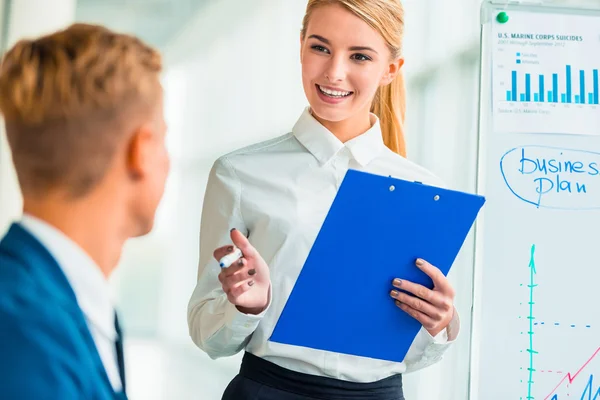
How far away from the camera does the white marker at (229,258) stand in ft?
4.50

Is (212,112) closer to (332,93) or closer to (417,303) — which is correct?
(332,93)

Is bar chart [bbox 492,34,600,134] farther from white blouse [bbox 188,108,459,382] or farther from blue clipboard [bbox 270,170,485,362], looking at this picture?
blue clipboard [bbox 270,170,485,362]

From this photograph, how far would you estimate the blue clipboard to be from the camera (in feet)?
5.10

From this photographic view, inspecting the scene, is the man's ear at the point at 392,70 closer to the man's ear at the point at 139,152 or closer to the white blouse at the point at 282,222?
the white blouse at the point at 282,222

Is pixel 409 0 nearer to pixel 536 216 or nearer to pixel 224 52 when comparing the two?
pixel 224 52

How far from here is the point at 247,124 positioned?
5.85m

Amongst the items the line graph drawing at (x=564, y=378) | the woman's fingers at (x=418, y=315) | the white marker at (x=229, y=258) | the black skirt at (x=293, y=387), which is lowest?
the line graph drawing at (x=564, y=378)

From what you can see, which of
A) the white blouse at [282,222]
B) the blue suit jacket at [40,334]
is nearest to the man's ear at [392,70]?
the white blouse at [282,222]

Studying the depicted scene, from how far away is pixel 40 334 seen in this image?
837mm

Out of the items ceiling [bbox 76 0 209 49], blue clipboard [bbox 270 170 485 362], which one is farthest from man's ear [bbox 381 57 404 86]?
ceiling [bbox 76 0 209 49]

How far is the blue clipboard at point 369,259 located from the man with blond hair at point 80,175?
1.88 feet

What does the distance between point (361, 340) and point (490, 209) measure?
797mm

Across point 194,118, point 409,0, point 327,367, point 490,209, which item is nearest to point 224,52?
point 194,118

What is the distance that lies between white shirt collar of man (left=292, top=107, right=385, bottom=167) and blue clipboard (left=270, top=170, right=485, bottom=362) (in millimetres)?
280
